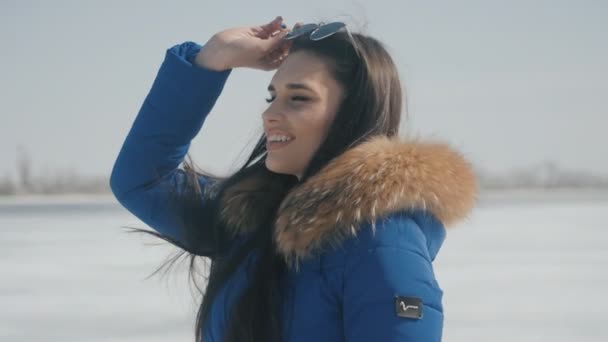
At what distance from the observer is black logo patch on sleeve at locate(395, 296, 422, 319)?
41.8 inches

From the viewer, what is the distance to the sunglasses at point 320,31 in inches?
54.7

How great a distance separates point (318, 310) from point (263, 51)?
64 centimetres

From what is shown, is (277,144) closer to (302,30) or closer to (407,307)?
(302,30)

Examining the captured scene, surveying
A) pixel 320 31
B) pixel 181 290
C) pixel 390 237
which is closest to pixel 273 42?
pixel 320 31

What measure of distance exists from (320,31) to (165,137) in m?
0.41

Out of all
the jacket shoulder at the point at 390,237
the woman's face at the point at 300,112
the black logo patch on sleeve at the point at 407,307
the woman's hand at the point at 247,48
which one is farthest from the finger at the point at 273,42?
the black logo patch on sleeve at the point at 407,307

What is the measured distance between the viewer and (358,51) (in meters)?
1.38

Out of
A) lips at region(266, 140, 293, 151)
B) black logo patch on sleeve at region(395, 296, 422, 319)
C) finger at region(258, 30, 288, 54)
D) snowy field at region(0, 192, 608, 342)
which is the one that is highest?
finger at region(258, 30, 288, 54)

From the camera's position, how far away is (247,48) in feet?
5.06

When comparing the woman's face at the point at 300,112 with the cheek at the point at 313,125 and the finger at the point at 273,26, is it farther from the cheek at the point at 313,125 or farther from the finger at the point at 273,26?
the finger at the point at 273,26

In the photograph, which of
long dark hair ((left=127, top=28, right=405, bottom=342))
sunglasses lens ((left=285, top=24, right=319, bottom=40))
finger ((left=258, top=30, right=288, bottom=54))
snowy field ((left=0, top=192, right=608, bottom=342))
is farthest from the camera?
snowy field ((left=0, top=192, right=608, bottom=342))

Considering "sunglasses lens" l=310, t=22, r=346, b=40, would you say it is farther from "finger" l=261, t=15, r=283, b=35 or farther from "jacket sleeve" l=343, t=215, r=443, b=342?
"jacket sleeve" l=343, t=215, r=443, b=342

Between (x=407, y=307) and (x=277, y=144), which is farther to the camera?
(x=277, y=144)

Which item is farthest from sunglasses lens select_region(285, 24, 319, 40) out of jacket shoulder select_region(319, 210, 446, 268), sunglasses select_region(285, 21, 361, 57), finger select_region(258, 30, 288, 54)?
jacket shoulder select_region(319, 210, 446, 268)
